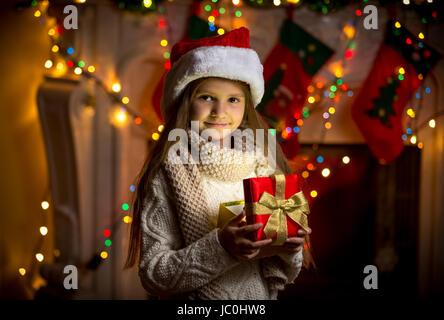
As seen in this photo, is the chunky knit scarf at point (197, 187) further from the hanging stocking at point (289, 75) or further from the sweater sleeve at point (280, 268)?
the hanging stocking at point (289, 75)

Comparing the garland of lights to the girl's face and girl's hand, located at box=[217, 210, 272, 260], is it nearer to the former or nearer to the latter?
the girl's face

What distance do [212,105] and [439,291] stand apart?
170cm

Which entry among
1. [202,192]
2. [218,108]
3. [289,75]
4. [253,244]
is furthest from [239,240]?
[289,75]

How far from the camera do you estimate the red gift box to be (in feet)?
2.27

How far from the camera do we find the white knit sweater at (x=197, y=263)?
2.42 ft

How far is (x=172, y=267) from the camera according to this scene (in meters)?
0.75

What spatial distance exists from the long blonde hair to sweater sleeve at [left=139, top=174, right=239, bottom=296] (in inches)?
1.7

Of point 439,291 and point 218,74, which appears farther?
point 439,291

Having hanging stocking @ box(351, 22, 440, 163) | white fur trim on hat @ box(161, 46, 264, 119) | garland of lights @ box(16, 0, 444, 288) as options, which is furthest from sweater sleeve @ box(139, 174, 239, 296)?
hanging stocking @ box(351, 22, 440, 163)

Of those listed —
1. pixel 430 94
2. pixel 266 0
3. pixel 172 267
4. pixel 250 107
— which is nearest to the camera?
pixel 172 267

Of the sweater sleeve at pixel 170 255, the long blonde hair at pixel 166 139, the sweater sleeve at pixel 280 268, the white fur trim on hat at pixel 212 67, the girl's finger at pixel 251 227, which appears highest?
the white fur trim on hat at pixel 212 67

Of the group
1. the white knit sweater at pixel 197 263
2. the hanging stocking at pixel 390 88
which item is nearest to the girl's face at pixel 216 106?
the white knit sweater at pixel 197 263

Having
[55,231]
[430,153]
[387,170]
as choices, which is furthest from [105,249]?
[430,153]

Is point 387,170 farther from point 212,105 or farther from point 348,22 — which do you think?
point 212,105
